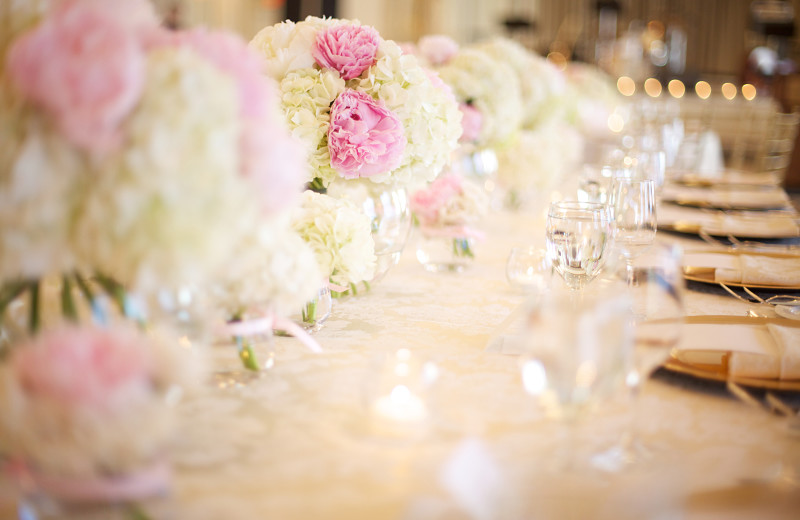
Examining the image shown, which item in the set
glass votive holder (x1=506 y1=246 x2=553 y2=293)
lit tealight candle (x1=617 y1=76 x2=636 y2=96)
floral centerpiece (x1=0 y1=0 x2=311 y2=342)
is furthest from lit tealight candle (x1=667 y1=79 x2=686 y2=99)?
floral centerpiece (x1=0 y1=0 x2=311 y2=342)

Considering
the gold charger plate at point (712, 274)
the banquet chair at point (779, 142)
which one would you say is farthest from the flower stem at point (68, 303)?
the banquet chair at point (779, 142)

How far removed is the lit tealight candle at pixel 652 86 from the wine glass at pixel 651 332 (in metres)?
9.18

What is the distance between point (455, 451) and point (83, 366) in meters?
0.38

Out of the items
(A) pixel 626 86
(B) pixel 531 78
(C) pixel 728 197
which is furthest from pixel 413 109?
(A) pixel 626 86

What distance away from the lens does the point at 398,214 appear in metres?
1.63

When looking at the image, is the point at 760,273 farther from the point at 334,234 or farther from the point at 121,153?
the point at 121,153

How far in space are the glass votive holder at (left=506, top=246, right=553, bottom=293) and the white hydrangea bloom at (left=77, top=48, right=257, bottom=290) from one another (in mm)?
985

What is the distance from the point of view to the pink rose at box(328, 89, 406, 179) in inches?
55.7

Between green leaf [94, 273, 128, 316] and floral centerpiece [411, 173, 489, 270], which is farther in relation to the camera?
floral centerpiece [411, 173, 489, 270]

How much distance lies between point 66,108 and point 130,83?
6 centimetres

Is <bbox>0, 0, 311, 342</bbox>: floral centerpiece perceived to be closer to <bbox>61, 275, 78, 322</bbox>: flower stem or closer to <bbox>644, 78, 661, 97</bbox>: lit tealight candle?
<bbox>61, 275, 78, 322</bbox>: flower stem

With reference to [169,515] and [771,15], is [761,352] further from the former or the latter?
[771,15]

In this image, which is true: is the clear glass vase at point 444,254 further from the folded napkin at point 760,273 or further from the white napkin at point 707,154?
the white napkin at point 707,154

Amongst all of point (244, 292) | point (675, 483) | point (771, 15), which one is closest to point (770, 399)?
point (675, 483)
